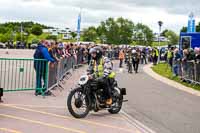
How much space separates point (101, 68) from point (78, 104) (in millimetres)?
1134

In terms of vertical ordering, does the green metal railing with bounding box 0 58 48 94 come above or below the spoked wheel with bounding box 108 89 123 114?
above

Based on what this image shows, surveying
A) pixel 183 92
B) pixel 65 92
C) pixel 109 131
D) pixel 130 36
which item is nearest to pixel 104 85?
pixel 109 131

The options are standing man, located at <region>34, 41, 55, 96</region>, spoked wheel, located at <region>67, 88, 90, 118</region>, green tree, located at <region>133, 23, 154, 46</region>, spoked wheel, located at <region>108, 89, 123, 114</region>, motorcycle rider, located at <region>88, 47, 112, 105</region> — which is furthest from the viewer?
green tree, located at <region>133, 23, 154, 46</region>

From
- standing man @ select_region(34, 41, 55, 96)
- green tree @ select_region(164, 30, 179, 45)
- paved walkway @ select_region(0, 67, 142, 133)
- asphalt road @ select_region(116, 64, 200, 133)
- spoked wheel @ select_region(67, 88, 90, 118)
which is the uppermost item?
green tree @ select_region(164, 30, 179, 45)

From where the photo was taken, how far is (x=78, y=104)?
10.7 meters

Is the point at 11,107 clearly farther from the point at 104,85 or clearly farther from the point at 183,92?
the point at 183,92

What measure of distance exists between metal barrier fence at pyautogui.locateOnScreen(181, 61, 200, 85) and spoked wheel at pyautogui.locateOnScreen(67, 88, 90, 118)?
1081 cm

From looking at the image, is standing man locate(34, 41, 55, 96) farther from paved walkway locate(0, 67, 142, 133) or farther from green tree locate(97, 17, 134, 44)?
green tree locate(97, 17, 134, 44)

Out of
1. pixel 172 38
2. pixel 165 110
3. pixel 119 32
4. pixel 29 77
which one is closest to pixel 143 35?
pixel 119 32

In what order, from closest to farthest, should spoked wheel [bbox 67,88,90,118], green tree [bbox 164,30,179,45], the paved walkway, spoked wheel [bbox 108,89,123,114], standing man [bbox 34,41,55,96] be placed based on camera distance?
the paved walkway → spoked wheel [bbox 67,88,90,118] → spoked wheel [bbox 108,89,123,114] → standing man [bbox 34,41,55,96] → green tree [bbox 164,30,179,45]

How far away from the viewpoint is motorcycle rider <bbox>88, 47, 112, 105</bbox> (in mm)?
11188

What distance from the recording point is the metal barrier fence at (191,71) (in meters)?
21.0

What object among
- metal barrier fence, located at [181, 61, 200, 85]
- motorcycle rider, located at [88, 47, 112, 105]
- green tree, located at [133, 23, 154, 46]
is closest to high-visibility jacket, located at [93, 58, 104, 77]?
motorcycle rider, located at [88, 47, 112, 105]

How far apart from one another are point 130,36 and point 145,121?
297ft
